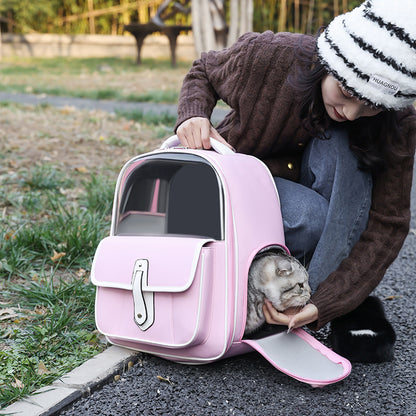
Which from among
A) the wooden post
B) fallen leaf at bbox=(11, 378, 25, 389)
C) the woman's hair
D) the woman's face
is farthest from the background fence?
fallen leaf at bbox=(11, 378, 25, 389)

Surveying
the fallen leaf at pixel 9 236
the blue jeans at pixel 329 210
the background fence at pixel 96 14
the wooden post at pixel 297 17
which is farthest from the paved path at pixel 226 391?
the background fence at pixel 96 14

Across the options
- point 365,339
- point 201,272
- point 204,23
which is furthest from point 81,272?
point 204,23

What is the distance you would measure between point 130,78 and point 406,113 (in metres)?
8.16

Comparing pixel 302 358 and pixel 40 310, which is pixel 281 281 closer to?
pixel 302 358

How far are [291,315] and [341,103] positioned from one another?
646 millimetres

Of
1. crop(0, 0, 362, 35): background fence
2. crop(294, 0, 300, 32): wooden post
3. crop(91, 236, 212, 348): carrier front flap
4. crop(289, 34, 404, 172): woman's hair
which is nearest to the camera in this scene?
crop(91, 236, 212, 348): carrier front flap

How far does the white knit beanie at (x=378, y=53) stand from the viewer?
150 cm

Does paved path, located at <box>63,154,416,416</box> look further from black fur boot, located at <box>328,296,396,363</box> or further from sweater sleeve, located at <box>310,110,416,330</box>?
sweater sleeve, located at <box>310,110,416,330</box>

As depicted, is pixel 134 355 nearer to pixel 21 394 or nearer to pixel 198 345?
pixel 198 345

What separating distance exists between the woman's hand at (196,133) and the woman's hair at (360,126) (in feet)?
0.93

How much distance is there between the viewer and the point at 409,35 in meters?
1.49

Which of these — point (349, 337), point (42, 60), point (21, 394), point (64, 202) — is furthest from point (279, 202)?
point (42, 60)

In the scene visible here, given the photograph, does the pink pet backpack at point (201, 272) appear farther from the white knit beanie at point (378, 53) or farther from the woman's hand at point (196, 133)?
the white knit beanie at point (378, 53)

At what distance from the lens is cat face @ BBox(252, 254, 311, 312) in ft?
5.57
